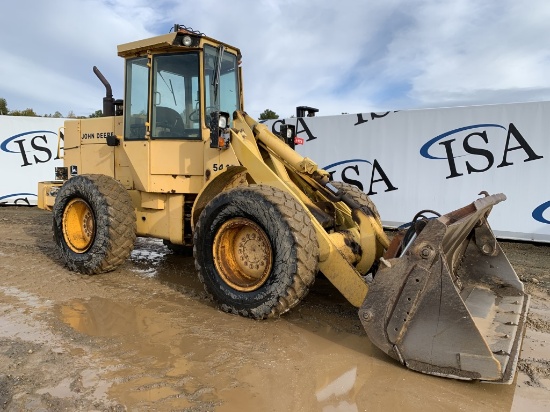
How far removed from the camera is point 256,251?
439 cm

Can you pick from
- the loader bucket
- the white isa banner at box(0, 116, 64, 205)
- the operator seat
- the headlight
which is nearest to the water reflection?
the loader bucket

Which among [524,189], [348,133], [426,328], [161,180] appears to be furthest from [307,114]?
[426,328]

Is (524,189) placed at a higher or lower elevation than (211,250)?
higher

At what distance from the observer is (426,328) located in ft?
10.2

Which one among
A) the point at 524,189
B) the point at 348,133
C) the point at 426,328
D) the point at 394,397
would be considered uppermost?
the point at 348,133

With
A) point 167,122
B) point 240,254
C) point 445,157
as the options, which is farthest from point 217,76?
point 445,157

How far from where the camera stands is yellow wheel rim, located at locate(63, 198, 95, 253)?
5.79 m

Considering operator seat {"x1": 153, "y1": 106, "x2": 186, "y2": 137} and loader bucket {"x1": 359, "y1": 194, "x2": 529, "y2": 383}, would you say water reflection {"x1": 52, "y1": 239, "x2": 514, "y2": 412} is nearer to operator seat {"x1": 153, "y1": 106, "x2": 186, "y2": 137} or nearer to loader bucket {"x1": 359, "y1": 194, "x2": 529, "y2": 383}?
loader bucket {"x1": 359, "y1": 194, "x2": 529, "y2": 383}

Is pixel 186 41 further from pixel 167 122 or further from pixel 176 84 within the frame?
pixel 167 122

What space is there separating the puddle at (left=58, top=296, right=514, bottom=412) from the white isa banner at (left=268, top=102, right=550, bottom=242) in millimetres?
5276

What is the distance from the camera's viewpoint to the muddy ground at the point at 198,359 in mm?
2891

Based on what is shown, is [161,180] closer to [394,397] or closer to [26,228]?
[394,397]

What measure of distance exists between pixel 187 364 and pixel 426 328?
1.72 metres

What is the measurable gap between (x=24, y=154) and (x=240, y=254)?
10422 millimetres
